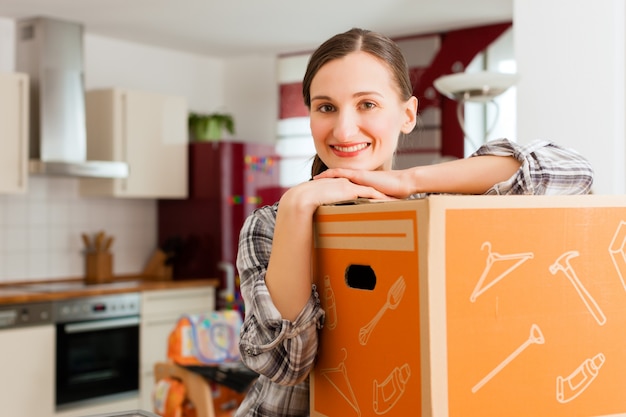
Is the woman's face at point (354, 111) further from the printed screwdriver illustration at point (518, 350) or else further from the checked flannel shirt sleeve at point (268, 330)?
the printed screwdriver illustration at point (518, 350)

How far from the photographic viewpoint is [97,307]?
173 inches

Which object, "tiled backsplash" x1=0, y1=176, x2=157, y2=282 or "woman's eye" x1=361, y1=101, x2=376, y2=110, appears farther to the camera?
"tiled backsplash" x1=0, y1=176, x2=157, y2=282

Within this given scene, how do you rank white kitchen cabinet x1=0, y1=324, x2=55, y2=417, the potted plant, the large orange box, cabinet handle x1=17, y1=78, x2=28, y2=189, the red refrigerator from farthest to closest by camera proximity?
the potted plant
the red refrigerator
cabinet handle x1=17, y1=78, x2=28, y2=189
white kitchen cabinet x1=0, y1=324, x2=55, y2=417
the large orange box

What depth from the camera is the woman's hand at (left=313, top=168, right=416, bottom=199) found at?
1.00 m

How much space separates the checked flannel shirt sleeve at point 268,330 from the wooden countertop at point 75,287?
3235mm

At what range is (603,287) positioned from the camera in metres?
0.86

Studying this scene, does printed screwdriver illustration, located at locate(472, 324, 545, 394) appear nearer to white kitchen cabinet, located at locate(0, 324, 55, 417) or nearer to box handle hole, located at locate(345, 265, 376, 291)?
box handle hole, located at locate(345, 265, 376, 291)

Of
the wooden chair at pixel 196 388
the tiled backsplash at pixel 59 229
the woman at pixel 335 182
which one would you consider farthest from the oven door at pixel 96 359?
the woman at pixel 335 182

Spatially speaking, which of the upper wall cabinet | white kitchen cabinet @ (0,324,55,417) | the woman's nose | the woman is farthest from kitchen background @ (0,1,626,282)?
the woman's nose

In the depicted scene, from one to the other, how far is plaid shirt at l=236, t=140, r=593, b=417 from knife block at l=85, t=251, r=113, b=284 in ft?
13.5

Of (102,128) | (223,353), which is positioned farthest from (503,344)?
(102,128)

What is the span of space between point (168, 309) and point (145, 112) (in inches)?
51.9

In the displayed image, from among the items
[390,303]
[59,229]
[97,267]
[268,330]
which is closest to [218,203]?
[97,267]

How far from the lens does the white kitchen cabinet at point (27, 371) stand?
4.04m
